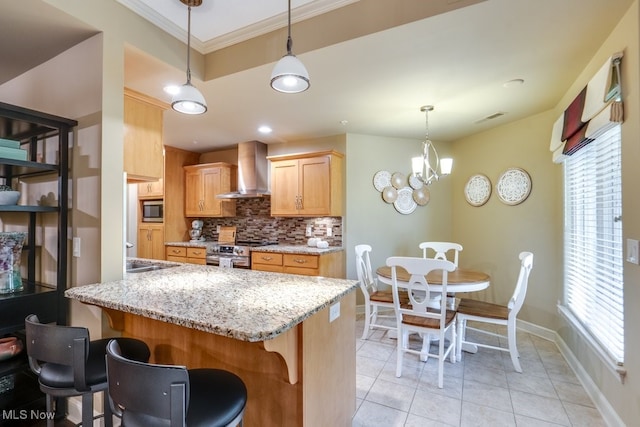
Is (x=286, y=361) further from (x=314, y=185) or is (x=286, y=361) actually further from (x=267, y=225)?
(x=267, y=225)

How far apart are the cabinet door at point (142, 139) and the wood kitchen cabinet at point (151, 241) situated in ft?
9.07

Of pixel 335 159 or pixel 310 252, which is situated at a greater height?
pixel 335 159

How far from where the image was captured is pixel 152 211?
500 centimetres

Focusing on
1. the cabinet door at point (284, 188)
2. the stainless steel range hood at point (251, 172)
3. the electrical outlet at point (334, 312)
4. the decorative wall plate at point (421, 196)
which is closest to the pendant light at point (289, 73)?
the electrical outlet at point (334, 312)

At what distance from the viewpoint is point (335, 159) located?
13.6 ft

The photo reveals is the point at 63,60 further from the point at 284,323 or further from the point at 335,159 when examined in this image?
the point at 335,159

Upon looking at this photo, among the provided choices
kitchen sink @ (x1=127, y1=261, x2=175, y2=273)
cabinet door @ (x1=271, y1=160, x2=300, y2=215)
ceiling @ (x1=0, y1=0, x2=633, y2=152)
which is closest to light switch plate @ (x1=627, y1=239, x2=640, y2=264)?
ceiling @ (x1=0, y1=0, x2=633, y2=152)

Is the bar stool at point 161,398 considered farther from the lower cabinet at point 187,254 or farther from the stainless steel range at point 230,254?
the lower cabinet at point 187,254

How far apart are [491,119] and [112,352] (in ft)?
13.5

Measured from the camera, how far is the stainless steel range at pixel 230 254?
4207 millimetres

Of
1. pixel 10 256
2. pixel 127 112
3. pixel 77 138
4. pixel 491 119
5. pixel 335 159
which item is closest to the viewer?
pixel 10 256

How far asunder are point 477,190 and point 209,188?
13.4 ft

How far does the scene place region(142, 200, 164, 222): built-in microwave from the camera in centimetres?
493

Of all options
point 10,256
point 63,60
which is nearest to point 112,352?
point 10,256
